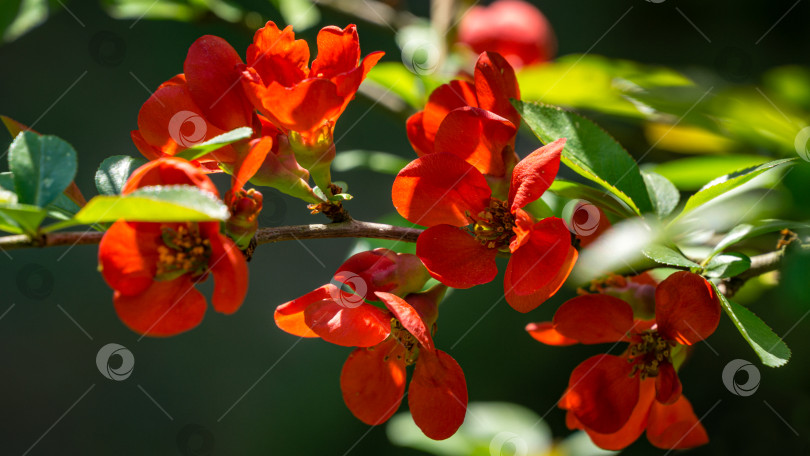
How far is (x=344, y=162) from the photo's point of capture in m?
1.25

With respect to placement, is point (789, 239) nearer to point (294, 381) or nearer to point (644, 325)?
point (644, 325)

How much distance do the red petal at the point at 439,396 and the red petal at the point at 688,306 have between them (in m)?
0.20

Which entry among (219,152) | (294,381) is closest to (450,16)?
(219,152)

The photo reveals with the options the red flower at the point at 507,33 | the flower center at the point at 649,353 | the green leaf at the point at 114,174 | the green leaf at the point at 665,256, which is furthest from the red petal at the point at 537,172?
the red flower at the point at 507,33

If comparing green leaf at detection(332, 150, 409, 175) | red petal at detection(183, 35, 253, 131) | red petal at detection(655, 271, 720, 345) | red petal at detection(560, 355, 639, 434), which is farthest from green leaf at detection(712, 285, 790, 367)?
green leaf at detection(332, 150, 409, 175)

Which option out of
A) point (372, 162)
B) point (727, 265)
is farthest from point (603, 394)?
point (372, 162)

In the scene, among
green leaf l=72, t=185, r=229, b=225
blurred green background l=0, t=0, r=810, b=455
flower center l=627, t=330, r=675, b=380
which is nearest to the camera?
green leaf l=72, t=185, r=229, b=225

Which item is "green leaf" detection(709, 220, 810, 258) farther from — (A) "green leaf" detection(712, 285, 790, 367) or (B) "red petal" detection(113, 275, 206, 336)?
(B) "red petal" detection(113, 275, 206, 336)

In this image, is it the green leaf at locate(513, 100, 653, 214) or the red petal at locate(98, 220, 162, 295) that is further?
the green leaf at locate(513, 100, 653, 214)

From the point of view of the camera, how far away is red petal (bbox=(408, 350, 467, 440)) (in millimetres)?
608

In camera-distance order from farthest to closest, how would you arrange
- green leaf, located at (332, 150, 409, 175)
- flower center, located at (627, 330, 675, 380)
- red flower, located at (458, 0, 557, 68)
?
red flower, located at (458, 0, 557, 68) → green leaf, located at (332, 150, 409, 175) → flower center, located at (627, 330, 675, 380)

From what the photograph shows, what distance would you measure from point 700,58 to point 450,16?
5.61 feet

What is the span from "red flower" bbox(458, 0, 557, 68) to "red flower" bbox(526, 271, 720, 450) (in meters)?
1.10

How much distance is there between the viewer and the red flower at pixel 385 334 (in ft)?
1.79
